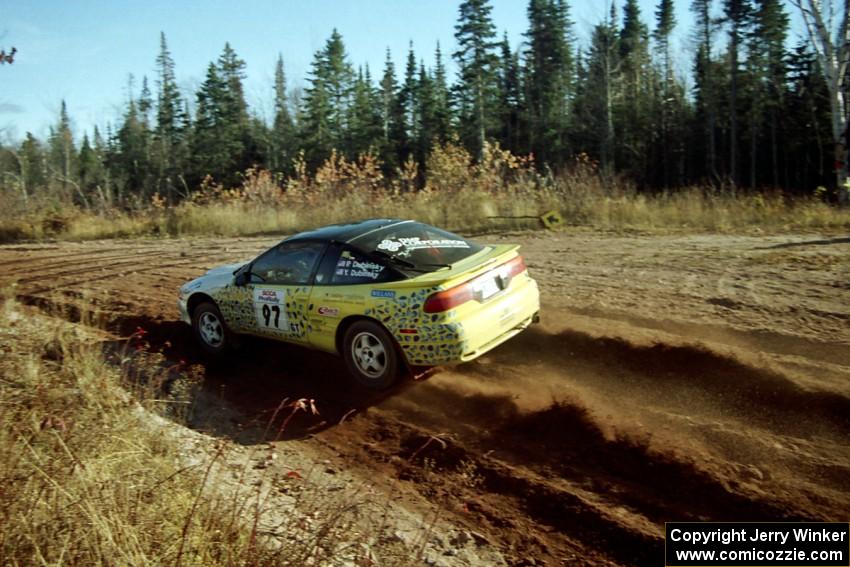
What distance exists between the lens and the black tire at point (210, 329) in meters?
7.30

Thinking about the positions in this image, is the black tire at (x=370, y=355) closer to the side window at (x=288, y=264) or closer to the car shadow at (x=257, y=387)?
the car shadow at (x=257, y=387)

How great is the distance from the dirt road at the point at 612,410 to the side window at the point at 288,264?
1.06 m

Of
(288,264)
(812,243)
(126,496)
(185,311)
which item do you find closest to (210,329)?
(185,311)

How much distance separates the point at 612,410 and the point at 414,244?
244 centimetres

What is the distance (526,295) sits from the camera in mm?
6168

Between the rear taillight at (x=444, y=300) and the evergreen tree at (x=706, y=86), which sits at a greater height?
the evergreen tree at (x=706, y=86)

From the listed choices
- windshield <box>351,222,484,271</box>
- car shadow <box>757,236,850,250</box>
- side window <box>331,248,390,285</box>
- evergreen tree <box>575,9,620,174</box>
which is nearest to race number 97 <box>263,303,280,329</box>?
side window <box>331,248,390,285</box>

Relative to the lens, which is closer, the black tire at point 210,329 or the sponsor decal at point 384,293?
the sponsor decal at point 384,293

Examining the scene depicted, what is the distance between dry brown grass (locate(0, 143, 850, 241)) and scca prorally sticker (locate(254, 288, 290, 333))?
8.72 metres

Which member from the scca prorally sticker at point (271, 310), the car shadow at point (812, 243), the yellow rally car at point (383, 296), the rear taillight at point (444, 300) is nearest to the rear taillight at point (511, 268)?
the yellow rally car at point (383, 296)

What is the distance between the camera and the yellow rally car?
5422mm

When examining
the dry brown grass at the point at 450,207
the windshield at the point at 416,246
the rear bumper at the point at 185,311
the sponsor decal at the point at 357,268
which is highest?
the dry brown grass at the point at 450,207

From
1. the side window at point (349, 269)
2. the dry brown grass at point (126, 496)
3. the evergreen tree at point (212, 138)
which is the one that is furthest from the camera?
the evergreen tree at point (212, 138)

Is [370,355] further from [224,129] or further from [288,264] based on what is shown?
[224,129]
